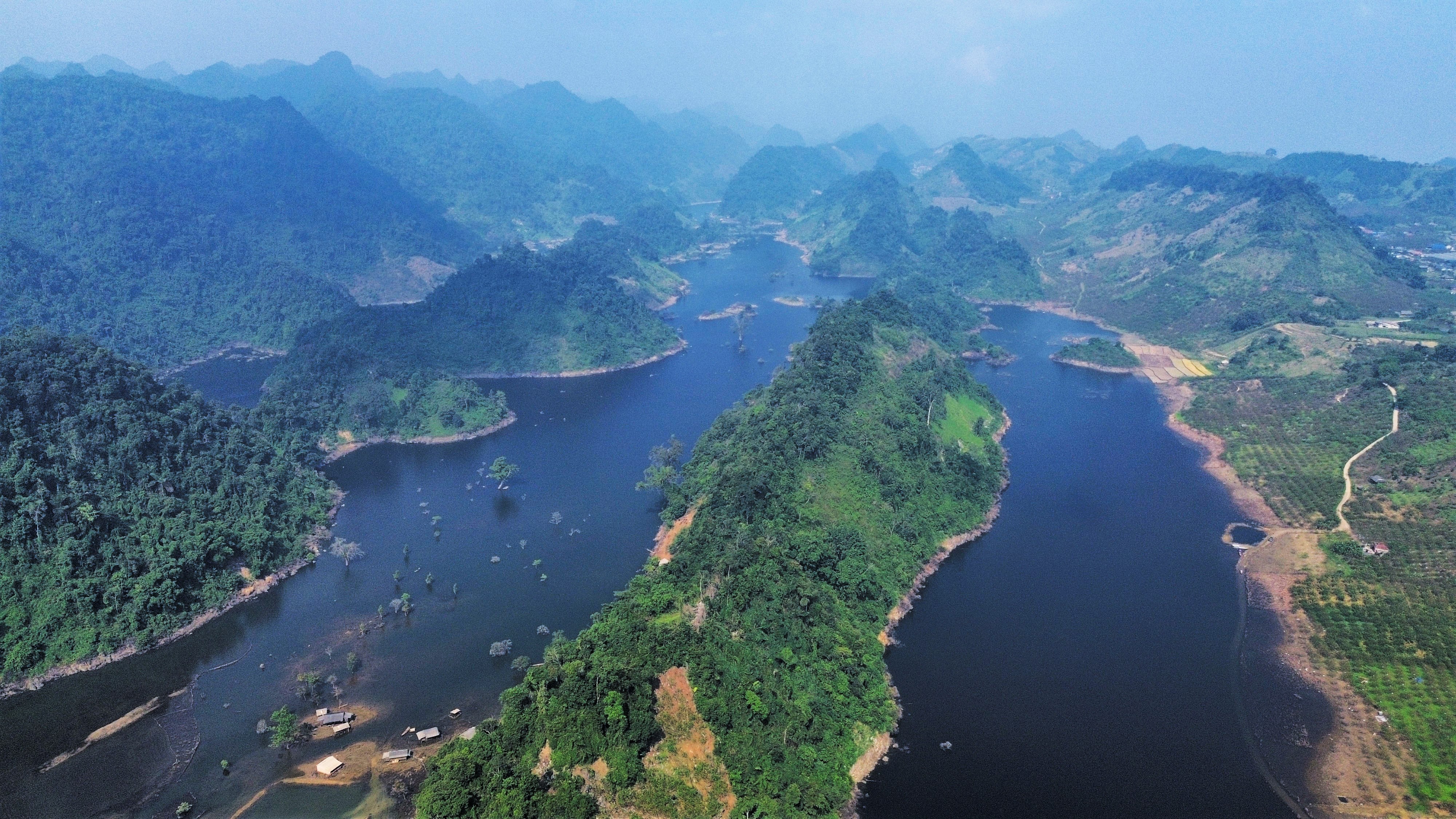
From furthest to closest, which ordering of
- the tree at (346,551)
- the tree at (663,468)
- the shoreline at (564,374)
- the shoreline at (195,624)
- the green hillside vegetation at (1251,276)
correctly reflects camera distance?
the green hillside vegetation at (1251,276) → the shoreline at (564,374) → the tree at (663,468) → the tree at (346,551) → the shoreline at (195,624)

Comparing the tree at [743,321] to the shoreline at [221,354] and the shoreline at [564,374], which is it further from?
the shoreline at [221,354]

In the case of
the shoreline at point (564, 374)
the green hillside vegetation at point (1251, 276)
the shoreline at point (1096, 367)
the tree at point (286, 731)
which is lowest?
the tree at point (286, 731)

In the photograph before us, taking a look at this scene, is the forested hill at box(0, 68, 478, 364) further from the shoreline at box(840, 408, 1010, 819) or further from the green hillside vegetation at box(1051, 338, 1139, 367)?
the green hillside vegetation at box(1051, 338, 1139, 367)

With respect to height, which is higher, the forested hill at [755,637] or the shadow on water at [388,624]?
the forested hill at [755,637]

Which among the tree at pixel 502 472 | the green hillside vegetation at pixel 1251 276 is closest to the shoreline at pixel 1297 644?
the green hillside vegetation at pixel 1251 276

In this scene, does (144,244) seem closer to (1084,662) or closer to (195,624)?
(195,624)

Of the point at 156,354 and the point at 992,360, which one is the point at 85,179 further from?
the point at 992,360

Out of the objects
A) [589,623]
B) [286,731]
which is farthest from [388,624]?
[589,623]

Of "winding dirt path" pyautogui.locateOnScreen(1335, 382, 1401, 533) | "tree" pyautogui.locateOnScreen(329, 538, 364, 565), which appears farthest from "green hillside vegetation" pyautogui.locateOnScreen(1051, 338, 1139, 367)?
"tree" pyautogui.locateOnScreen(329, 538, 364, 565)
